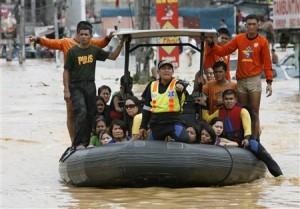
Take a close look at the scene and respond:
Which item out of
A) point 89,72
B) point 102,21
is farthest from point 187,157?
point 102,21

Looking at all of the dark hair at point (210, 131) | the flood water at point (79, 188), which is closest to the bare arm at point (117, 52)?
the dark hair at point (210, 131)

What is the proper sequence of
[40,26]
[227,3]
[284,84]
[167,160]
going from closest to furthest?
[167,160]
[284,84]
[227,3]
[40,26]

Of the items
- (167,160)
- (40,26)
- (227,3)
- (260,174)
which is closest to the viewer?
(167,160)

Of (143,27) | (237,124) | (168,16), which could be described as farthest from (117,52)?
(143,27)

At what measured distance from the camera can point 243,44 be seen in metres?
12.6

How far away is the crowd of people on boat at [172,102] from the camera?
1104 centimetres

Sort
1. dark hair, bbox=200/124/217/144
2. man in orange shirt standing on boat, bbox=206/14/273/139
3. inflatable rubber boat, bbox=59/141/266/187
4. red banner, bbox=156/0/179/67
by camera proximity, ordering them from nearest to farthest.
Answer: inflatable rubber boat, bbox=59/141/266/187, dark hair, bbox=200/124/217/144, man in orange shirt standing on boat, bbox=206/14/273/139, red banner, bbox=156/0/179/67

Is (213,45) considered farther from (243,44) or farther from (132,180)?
(132,180)

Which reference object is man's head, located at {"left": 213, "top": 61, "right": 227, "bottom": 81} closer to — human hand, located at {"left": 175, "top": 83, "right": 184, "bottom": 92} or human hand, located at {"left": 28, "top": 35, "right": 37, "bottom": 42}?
human hand, located at {"left": 175, "top": 83, "right": 184, "bottom": 92}

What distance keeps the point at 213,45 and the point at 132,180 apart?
246cm

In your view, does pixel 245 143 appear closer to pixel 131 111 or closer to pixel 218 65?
pixel 218 65

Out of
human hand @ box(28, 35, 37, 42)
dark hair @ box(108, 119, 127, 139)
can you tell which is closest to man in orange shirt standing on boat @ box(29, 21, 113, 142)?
human hand @ box(28, 35, 37, 42)

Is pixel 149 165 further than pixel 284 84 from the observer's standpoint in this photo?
No

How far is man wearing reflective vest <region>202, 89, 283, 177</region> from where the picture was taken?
1170cm
